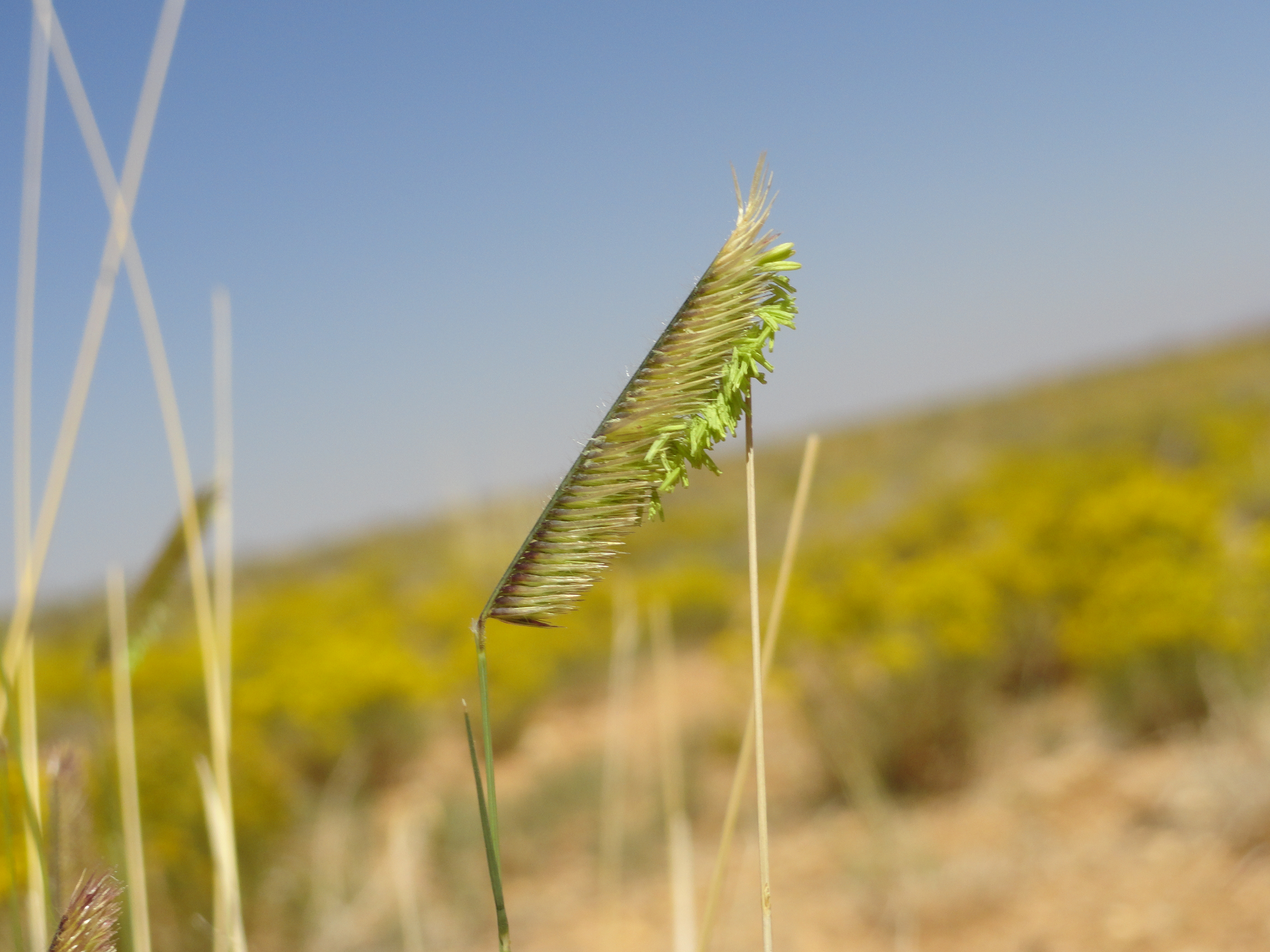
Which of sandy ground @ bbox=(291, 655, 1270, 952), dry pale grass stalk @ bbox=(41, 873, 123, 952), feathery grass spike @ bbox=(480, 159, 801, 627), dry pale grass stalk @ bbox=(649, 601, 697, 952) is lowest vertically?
sandy ground @ bbox=(291, 655, 1270, 952)

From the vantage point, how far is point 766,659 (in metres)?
0.59

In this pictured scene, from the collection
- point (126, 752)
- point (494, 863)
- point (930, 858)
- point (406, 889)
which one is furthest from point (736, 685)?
point (494, 863)

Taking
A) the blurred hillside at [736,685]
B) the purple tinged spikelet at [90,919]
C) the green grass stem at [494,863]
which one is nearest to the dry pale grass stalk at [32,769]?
the blurred hillside at [736,685]

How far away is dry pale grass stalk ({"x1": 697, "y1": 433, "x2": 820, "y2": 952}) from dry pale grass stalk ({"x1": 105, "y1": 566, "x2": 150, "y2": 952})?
1.73 ft

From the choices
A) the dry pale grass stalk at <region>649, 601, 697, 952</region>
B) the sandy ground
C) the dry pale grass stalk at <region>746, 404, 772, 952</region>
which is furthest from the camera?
the sandy ground

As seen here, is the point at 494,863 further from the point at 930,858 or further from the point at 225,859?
the point at 930,858

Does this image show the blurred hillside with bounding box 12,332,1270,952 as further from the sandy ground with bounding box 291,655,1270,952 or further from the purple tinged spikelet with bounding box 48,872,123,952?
the purple tinged spikelet with bounding box 48,872,123,952

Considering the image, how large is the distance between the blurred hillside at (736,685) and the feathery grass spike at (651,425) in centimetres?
5

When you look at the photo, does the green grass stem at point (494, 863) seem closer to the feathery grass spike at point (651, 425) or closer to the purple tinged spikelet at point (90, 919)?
the feathery grass spike at point (651, 425)

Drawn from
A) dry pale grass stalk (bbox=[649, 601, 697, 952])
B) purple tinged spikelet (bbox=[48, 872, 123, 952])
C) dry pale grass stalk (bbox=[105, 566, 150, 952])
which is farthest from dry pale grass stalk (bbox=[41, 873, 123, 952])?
dry pale grass stalk (bbox=[649, 601, 697, 952])

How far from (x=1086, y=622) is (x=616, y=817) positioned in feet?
14.1

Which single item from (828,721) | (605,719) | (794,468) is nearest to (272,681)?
(605,719)

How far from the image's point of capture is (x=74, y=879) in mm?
618

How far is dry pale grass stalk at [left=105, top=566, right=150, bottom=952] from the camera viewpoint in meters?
0.87
